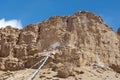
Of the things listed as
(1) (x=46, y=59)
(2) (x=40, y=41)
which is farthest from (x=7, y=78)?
(2) (x=40, y=41)

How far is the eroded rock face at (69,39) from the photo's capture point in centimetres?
3612

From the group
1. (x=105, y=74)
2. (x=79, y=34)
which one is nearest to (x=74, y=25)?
(x=79, y=34)

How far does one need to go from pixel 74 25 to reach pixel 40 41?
3.51 metres

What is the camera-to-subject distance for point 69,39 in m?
36.4

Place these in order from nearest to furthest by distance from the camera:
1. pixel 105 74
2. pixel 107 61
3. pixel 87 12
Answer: pixel 105 74, pixel 107 61, pixel 87 12

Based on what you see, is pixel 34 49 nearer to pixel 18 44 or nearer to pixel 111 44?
pixel 18 44

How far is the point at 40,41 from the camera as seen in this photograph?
3766 cm

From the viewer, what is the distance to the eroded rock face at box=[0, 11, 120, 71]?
36125 millimetres

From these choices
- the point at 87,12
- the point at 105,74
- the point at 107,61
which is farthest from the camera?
the point at 87,12

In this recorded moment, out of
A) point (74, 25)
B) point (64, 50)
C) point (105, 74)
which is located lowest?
point (105, 74)

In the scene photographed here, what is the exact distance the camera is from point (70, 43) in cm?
3619

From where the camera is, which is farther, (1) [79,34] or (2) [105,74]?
(1) [79,34]

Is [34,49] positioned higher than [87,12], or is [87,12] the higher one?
[87,12]

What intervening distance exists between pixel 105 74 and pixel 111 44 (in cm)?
574
